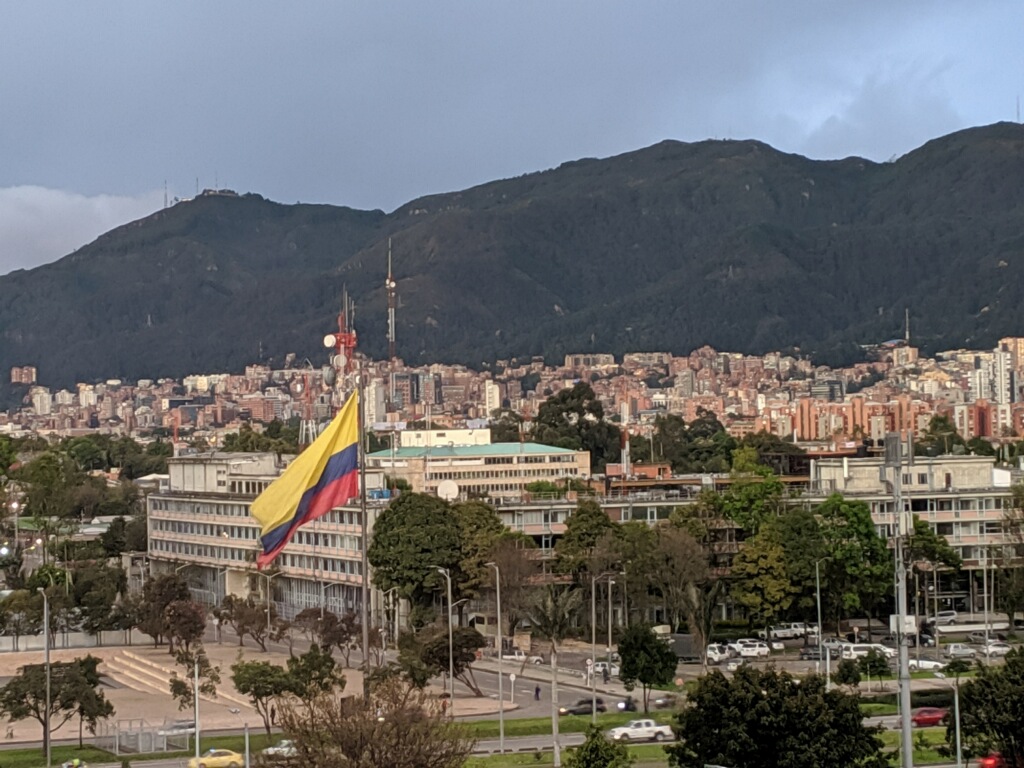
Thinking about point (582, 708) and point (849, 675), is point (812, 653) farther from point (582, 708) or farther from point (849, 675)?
point (582, 708)

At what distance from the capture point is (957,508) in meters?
60.8

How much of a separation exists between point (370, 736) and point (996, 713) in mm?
11250

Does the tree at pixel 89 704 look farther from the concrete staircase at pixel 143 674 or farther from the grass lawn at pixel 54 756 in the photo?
the concrete staircase at pixel 143 674

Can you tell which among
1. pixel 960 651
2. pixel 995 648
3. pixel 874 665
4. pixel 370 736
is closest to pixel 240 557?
pixel 960 651

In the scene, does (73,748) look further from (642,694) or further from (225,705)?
(642,694)

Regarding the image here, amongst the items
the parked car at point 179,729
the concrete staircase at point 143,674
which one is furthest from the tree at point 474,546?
the parked car at point 179,729

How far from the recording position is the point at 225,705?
144ft

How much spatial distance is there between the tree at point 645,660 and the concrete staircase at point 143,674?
889cm

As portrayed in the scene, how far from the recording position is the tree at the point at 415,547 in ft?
178

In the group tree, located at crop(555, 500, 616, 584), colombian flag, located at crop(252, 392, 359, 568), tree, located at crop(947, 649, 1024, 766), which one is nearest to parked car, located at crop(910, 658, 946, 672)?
tree, located at crop(555, 500, 616, 584)

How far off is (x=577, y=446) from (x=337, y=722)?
262 feet

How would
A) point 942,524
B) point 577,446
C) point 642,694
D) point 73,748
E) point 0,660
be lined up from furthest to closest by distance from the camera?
point 577,446
point 942,524
point 0,660
point 642,694
point 73,748

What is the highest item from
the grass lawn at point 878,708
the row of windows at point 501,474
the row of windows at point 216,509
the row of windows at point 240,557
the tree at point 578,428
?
the tree at point 578,428

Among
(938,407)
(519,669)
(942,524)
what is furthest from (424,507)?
(938,407)
